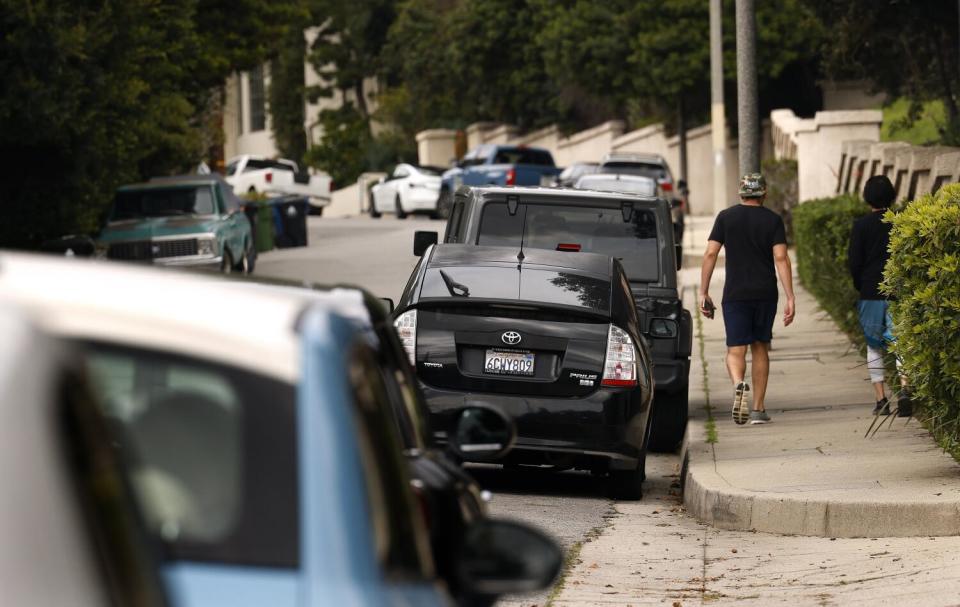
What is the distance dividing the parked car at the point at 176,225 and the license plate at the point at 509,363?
48.0 feet

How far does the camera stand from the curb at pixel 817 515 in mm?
8758

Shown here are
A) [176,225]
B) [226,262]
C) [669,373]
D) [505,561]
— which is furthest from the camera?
[226,262]

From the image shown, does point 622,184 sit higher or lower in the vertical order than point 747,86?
lower

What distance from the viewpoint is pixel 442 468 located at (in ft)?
14.3

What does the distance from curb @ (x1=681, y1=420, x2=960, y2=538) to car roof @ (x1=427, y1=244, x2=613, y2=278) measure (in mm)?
1559

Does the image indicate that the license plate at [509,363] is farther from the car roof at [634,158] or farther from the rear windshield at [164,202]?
the car roof at [634,158]

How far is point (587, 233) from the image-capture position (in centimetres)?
1233

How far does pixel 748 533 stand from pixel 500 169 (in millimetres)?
32881

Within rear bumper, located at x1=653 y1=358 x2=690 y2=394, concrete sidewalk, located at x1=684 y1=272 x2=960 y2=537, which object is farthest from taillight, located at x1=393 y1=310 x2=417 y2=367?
rear bumper, located at x1=653 y1=358 x2=690 y2=394

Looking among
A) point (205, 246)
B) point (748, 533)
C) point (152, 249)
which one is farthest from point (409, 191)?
point (748, 533)

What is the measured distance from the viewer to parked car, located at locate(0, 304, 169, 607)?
7.59 feet

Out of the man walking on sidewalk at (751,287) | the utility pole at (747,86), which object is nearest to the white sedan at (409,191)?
the utility pole at (747,86)

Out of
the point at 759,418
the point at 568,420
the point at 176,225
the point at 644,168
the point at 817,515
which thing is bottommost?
the point at 644,168

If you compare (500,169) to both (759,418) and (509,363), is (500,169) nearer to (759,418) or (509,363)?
(759,418)
